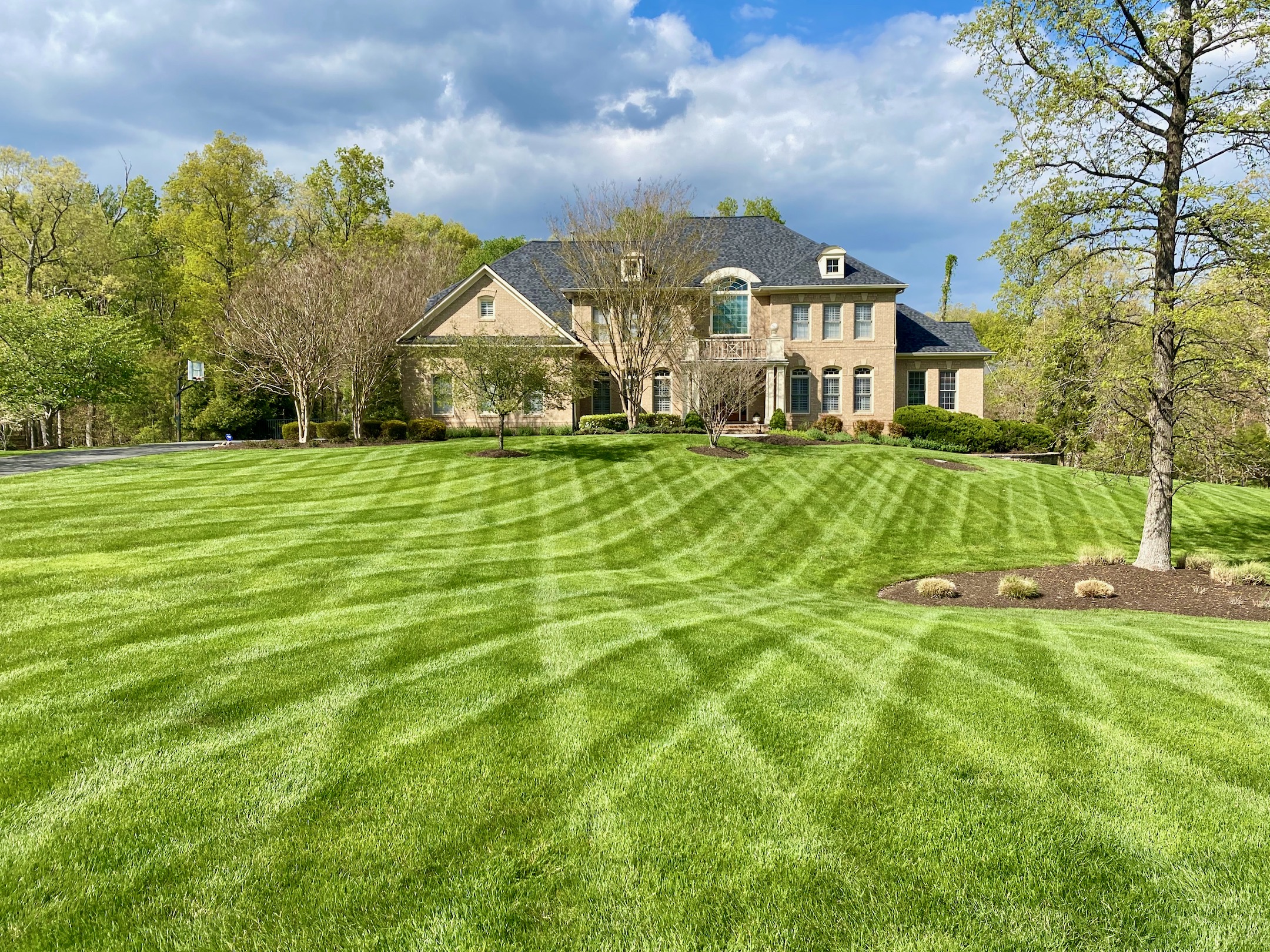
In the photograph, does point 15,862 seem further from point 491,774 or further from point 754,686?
point 754,686

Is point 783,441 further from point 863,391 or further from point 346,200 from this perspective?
Result: point 346,200

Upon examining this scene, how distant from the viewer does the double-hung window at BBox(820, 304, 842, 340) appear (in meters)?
28.3

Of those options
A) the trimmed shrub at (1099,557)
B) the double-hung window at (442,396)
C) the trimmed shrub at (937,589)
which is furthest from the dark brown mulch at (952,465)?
→ the double-hung window at (442,396)

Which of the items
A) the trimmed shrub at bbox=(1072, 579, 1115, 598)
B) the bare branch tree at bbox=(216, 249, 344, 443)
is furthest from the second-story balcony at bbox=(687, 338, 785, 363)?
the trimmed shrub at bbox=(1072, 579, 1115, 598)

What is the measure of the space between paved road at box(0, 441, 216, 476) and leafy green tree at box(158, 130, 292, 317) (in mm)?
17050

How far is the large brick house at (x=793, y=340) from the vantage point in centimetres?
2762

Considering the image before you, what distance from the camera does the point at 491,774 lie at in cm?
336

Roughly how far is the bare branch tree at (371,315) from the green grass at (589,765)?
16085 mm

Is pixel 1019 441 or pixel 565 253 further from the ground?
pixel 565 253

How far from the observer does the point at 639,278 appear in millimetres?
25312

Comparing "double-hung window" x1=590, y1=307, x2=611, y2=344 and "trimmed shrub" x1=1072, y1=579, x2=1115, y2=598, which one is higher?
"double-hung window" x1=590, y1=307, x2=611, y2=344

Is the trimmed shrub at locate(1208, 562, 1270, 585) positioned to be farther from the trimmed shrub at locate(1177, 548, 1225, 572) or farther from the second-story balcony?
the second-story balcony

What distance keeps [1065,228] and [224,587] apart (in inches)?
564

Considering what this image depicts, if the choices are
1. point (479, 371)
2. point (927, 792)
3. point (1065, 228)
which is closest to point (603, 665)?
point (927, 792)
